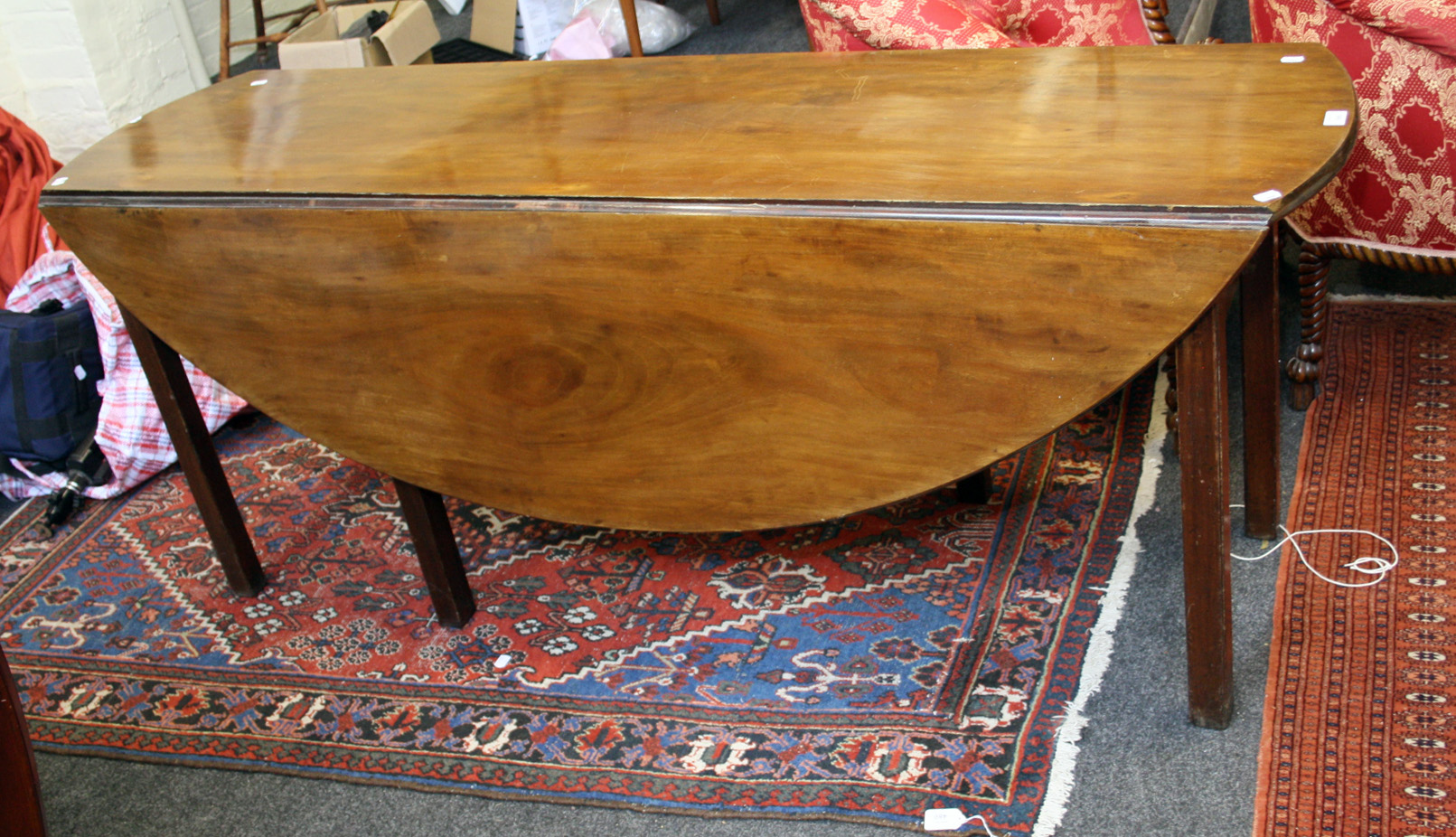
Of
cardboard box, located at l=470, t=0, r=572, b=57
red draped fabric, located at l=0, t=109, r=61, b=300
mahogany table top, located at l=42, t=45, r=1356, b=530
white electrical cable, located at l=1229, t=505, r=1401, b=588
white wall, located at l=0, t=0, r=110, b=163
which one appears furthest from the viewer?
cardboard box, located at l=470, t=0, r=572, b=57

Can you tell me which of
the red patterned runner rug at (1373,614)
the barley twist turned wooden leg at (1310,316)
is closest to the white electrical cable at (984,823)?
the red patterned runner rug at (1373,614)

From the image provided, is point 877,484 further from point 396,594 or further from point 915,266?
point 396,594

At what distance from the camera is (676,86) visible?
177cm

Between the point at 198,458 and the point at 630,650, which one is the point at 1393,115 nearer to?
the point at 630,650

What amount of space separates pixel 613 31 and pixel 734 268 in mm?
2412

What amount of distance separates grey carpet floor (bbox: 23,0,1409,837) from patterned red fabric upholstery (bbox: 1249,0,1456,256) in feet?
1.32

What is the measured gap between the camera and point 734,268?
4.55 ft

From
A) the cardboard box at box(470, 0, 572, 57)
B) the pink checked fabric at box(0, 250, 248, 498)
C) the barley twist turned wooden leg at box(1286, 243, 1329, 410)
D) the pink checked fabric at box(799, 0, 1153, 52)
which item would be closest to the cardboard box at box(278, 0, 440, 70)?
the cardboard box at box(470, 0, 572, 57)

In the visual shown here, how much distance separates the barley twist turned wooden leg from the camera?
1.98 meters

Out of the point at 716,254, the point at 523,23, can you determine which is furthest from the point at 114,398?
the point at 523,23

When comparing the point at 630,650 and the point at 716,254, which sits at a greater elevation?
the point at 716,254

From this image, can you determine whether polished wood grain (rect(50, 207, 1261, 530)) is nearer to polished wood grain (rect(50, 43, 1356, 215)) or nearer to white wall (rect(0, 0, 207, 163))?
polished wood grain (rect(50, 43, 1356, 215))

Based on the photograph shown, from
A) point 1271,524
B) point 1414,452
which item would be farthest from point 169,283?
point 1414,452

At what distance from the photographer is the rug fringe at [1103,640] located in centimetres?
144
